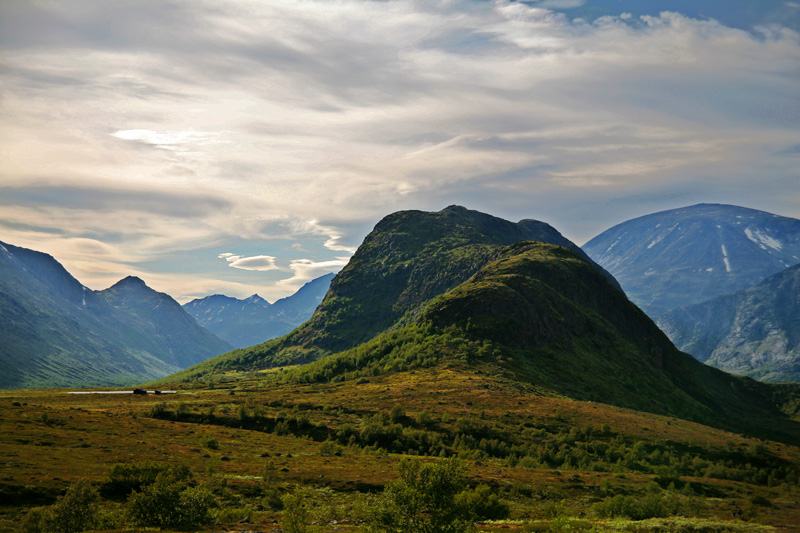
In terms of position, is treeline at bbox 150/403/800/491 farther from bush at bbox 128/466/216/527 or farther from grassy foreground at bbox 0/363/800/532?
bush at bbox 128/466/216/527

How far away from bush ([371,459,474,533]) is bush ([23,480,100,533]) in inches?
1098

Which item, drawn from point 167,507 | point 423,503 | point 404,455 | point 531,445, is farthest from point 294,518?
point 531,445

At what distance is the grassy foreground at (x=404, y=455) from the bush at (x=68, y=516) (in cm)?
341

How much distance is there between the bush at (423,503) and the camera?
39.7 m

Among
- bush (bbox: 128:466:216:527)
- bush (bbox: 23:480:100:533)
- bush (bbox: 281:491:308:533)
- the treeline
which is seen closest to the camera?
bush (bbox: 281:491:308:533)

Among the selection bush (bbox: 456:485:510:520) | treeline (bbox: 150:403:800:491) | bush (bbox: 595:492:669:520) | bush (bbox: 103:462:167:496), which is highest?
bush (bbox: 103:462:167:496)

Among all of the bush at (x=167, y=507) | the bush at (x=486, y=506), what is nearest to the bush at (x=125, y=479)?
the bush at (x=167, y=507)

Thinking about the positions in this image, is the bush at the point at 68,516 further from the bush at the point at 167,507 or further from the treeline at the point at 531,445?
the treeline at the point at 531,445

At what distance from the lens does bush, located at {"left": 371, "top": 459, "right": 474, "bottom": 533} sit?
3966 centimetres

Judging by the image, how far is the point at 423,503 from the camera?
132 ft

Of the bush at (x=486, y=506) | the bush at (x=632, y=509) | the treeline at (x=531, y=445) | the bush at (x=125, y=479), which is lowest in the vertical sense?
the treeline at (x=531, y=445)

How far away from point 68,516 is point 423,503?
1319 inches

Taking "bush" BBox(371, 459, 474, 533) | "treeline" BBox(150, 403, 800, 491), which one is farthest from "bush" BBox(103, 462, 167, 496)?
"treeline" BBox(150, 403, 800, 491)

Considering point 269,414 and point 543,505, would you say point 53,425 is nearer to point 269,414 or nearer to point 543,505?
point 269,414
